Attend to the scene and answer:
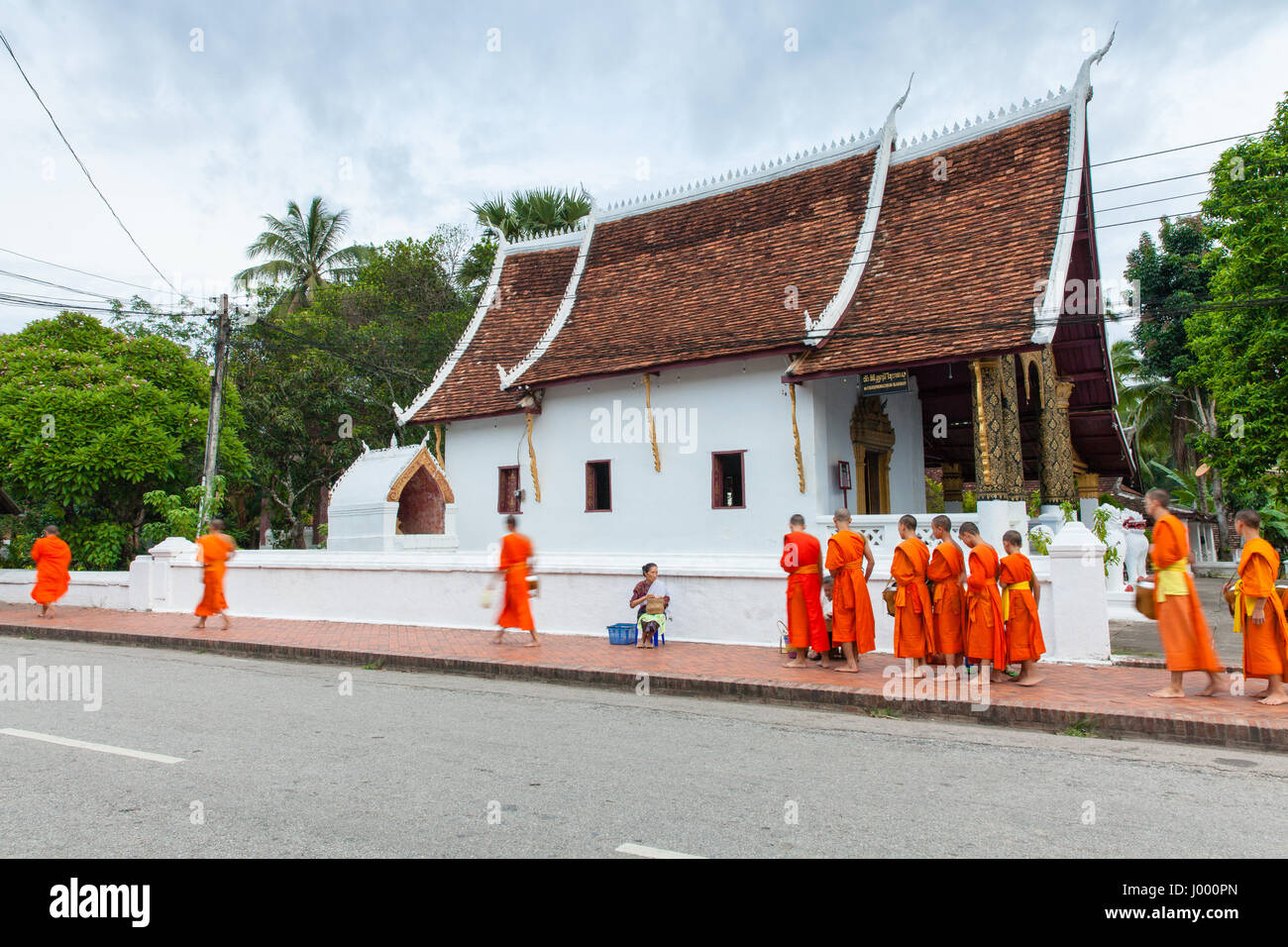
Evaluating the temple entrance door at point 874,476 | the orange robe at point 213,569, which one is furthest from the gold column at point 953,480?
the orange robe at point 213,569

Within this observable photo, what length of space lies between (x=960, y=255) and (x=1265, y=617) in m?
8.49

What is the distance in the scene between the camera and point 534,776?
5473 millimetres

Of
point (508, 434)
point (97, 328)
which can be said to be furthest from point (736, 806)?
point (97, 328)

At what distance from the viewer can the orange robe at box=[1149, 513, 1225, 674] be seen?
24.9 feet

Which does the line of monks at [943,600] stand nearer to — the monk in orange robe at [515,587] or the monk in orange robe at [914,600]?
the monk in orange robe at [914,600]

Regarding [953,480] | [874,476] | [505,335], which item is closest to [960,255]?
[874,476]

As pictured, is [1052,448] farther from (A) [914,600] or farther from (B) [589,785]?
(B) [589,785]

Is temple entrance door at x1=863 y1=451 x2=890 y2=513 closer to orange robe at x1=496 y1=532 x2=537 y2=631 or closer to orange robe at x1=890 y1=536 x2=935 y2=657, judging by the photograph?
orange robe at x1=496 y1=532 x2=537 y2=631

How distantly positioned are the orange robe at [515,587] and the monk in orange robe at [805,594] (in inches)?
143

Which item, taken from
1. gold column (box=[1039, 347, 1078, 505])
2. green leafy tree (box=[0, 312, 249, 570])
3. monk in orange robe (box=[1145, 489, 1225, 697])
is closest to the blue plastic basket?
monk in orange robe (box=[1145, 489, 1225, 697])

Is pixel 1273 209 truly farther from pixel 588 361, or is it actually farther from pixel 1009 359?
pixel 588 361

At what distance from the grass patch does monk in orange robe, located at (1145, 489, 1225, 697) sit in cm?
106

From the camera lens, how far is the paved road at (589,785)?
→ 426 cm

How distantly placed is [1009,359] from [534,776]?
11178 millimetres
